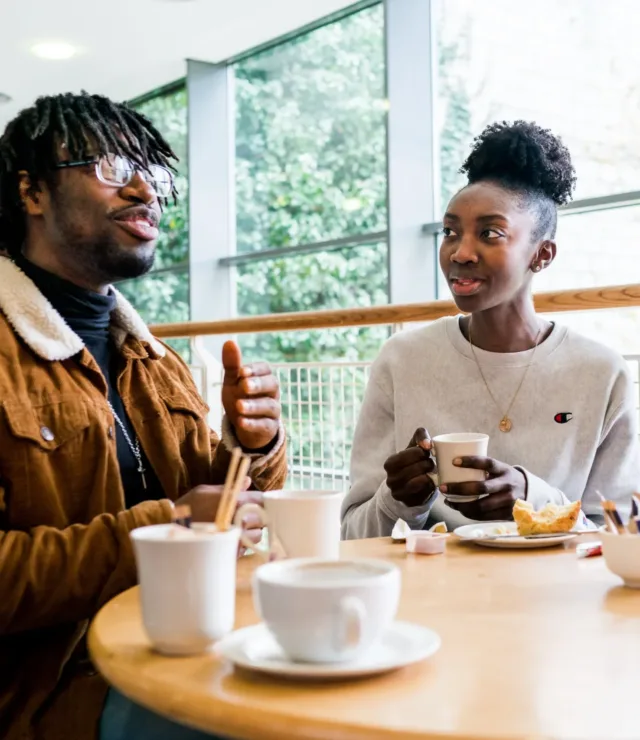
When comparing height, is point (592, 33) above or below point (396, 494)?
above

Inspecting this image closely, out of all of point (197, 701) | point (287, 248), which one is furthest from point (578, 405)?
point (287, 248)

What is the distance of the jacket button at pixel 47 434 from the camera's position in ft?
5.00

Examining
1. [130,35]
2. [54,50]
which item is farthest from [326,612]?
[54,50]

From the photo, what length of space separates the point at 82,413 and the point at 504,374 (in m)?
0.92

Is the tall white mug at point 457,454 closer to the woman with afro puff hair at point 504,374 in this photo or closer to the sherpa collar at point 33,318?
the woman with afro puff hair at point 504,374

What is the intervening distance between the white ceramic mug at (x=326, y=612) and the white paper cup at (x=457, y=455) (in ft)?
2.30

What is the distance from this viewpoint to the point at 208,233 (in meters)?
7.52

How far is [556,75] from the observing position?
202 inches

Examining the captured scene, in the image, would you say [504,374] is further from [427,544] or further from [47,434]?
[47,434]

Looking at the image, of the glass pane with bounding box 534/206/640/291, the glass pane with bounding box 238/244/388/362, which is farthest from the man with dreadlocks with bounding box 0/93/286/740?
the glass pane with bounding box 238/244/388/362

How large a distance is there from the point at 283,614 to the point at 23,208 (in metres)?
1.30

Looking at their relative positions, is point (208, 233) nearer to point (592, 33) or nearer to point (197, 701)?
point (592, 33)

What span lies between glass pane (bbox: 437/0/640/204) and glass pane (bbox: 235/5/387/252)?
55 cm

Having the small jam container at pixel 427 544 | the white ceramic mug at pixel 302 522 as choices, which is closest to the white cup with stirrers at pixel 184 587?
the white ceramic mug at pixel 302 522
